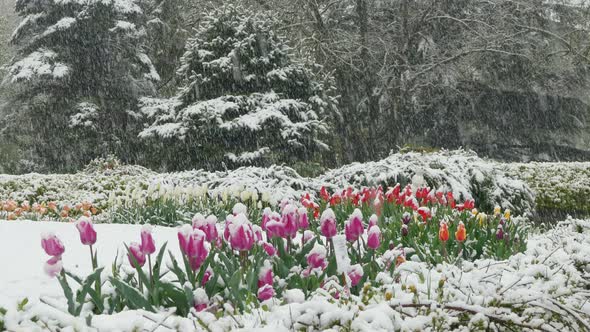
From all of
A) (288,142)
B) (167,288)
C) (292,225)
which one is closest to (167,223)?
(292,225)

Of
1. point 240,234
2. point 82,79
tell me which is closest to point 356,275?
point 240,234

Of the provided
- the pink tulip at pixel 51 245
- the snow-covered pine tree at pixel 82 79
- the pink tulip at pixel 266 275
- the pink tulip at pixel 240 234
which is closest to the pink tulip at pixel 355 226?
the pink tulip at pixel 240 234

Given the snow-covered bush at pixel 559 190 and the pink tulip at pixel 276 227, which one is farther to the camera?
the snow-covered bush at pixel 559 190

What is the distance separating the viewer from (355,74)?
725 inches

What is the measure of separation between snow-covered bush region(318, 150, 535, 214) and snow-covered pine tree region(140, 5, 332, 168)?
3.04 metres

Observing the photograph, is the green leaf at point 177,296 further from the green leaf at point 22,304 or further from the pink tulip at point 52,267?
the green leaf at point 22,304

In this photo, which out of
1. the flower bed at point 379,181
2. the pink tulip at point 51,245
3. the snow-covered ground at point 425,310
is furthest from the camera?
the flower bed at point 379,181

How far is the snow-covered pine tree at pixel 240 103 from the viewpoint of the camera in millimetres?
12188

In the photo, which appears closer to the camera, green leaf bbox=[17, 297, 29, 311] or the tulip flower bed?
green leaf bbox=[17, 297, 29, 311]

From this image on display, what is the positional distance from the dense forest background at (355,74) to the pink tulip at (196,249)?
1167cm

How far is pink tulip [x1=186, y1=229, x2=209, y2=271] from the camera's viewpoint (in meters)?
2.46

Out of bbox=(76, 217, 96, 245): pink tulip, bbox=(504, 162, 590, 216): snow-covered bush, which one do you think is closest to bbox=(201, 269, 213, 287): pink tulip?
bbox=(76, 217, 96, 245): pink tulip

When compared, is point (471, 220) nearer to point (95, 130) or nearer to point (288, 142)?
point (288, 142)

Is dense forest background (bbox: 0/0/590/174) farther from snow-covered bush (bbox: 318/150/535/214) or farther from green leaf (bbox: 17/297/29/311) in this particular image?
green leaf (bbox: 17/297/29/311)
